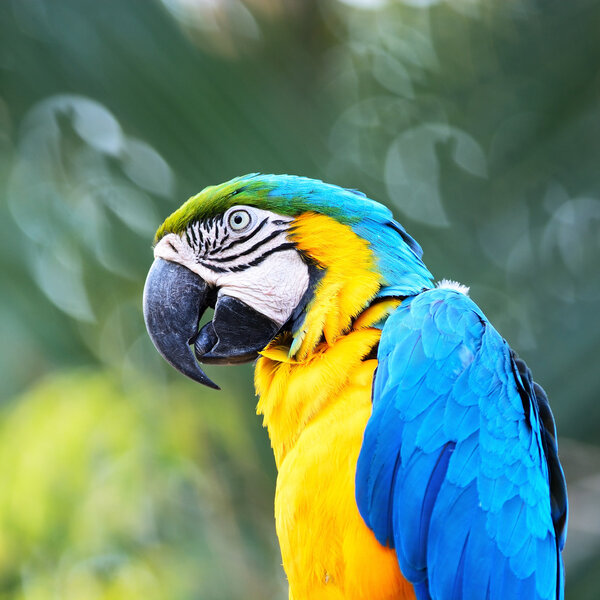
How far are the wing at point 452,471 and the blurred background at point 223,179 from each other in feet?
5.35

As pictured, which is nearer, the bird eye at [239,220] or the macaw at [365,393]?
the macaw at [365,393]

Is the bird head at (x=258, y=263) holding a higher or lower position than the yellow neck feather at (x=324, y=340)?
higher

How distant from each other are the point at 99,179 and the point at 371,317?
1975 millimetres

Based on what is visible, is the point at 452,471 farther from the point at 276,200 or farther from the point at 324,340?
the point at 276,200

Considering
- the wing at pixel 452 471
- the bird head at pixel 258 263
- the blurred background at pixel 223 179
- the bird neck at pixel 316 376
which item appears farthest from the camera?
the blurred background at pixel 223 179

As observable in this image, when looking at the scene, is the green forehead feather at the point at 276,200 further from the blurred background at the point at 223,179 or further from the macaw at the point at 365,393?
the blurred background at the point at 223,179

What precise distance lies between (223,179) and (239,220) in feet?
3.88

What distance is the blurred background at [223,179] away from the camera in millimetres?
3121

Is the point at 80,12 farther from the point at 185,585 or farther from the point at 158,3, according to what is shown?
the point at 185,585

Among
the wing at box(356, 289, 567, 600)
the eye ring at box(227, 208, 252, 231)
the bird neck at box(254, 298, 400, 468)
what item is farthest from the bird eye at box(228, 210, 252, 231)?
the wing at box(356, 289, 567, 600)

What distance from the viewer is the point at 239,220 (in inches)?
75.3

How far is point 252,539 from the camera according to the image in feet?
10.3

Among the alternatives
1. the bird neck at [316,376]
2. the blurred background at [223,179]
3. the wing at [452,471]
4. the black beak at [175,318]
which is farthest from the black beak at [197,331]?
the blurred background at [223,179]

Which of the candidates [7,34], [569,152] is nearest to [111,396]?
[7,34]
